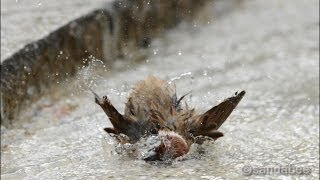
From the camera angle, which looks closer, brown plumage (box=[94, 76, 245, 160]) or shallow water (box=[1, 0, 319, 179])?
brown plumage (box=[94, 76, 245, 160])

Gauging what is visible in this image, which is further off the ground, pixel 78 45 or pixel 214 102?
pixel 78 45

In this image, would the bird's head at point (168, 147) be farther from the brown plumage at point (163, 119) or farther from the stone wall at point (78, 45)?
the stone wall at point (78, 45)

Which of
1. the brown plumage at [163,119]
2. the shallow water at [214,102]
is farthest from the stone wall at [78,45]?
the brown plumage at [163,119]

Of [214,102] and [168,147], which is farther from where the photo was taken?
[214,102]

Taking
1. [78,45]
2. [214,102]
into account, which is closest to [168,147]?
[214,102]

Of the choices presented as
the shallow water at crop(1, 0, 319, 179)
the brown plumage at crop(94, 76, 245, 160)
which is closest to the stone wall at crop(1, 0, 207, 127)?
the shallow water at crop(1, 0, 319, 179)

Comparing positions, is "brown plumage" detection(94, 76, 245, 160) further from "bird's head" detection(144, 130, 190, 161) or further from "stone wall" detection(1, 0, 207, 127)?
"stone wall" detection(1, 0, 207, 127)

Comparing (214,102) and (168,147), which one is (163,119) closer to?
(168,147)
